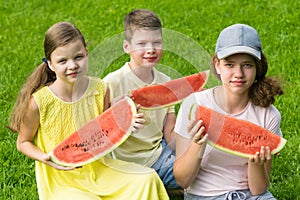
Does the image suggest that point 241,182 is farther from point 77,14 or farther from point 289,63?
point 77,14

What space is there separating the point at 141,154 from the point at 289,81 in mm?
2054

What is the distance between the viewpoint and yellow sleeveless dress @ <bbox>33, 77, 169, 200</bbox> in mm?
3699

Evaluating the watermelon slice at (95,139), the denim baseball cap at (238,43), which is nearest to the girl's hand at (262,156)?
the denim baseball cap at (238,43)

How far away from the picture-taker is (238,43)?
11.7ft

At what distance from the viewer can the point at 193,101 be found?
3.70 m

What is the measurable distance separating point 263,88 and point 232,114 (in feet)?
0.75

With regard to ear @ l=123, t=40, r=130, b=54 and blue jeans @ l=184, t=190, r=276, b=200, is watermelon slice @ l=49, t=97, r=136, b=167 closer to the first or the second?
ear @ l=123, t=40, r=130, b=54

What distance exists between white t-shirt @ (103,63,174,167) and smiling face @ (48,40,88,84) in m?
0.30

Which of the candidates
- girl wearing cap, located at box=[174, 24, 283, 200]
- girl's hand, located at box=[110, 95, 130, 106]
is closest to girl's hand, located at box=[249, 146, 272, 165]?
girl wearing cap, located at box=[174, 24, 283, 200]

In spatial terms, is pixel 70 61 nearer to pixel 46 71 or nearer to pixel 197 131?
pixel 46 71

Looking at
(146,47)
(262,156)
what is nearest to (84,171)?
(146,47)

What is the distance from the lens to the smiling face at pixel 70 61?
12.0 feet

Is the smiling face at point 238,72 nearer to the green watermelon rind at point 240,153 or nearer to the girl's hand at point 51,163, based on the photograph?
the green watermelon rind at point 240,153

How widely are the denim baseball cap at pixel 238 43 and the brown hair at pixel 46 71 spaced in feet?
2.64
